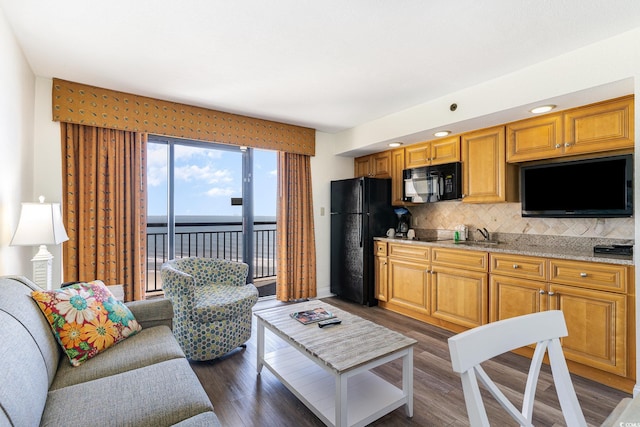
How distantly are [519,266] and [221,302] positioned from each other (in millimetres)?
2534

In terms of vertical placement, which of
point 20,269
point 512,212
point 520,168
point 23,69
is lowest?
point 20,269

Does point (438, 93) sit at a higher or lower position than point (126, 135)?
higher

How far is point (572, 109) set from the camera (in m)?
2.57

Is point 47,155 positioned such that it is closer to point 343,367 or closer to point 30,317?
point 30,317

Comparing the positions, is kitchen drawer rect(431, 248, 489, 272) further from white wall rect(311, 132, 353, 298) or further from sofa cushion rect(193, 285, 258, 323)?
sofa cushion rect(193, 285, 258, 323)

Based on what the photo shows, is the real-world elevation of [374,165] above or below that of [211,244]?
above

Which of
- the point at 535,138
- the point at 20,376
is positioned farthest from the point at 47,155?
the point at 535,138

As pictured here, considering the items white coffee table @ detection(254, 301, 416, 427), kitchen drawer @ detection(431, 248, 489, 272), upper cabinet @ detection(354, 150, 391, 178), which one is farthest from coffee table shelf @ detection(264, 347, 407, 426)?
upper cabinet @ detection(354, 150, 391, 178)

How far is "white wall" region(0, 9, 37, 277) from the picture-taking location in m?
1.96

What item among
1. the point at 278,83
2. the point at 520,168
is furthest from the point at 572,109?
the point at 278,83

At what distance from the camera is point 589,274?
2.30 metres

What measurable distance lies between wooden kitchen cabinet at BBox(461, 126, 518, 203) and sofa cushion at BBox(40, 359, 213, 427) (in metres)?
3.00

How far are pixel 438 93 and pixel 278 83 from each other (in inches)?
61.0

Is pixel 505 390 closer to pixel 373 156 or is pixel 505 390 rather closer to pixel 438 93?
pixel 438 93
